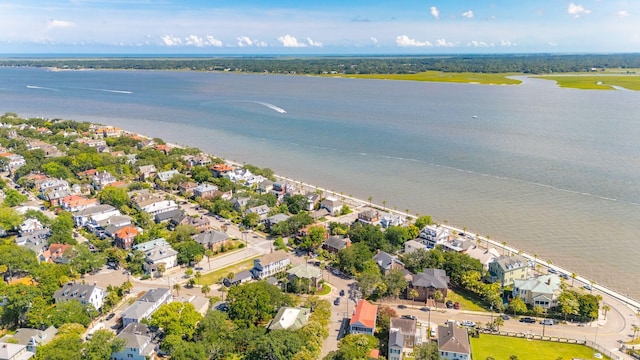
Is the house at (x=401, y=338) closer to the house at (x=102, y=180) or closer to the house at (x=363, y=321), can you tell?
the house at (x=363, y=321)

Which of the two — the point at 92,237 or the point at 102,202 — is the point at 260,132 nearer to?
the point at 102,202

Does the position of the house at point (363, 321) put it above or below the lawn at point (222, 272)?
above

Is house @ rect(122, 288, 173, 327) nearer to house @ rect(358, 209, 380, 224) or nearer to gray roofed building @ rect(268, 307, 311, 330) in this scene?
gray roofed building @ rect(268, 307, 311, 330)

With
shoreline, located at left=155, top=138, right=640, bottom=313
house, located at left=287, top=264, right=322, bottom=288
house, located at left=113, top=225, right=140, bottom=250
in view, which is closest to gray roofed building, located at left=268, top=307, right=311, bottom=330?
house, located at left=287, top=264, right=322, bottom=288

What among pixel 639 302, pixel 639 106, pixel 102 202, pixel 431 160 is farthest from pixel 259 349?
pixel 639 106

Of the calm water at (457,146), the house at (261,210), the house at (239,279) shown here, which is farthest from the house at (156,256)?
the calm water at (457,146)

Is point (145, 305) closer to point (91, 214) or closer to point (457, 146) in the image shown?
point (91, 214)
